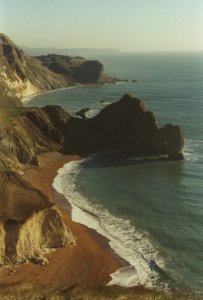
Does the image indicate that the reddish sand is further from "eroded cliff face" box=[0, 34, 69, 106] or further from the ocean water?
"eroded cliff face" box=[0, 34, 69, 106]

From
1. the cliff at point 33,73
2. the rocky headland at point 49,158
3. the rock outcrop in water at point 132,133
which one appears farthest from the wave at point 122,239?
the cliff at point 33,73

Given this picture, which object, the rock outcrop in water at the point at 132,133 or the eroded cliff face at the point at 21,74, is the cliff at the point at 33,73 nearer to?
the eroded cliff face at the point at 21,74

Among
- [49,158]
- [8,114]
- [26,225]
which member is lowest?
[49,158]

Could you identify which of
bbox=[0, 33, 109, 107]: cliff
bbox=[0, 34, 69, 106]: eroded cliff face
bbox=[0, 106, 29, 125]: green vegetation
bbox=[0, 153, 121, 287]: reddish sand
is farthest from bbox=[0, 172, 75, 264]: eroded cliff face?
bbox=[0, 34, 69, 106]: eroded cliff face

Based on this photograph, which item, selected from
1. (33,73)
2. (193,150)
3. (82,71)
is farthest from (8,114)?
(82,71)

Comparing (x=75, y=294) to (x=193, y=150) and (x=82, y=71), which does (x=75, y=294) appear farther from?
(x=82, y=71)
